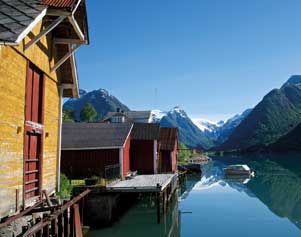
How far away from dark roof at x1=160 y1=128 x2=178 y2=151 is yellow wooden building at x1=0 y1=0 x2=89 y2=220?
111ft

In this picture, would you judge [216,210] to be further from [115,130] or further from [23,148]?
[23,148]

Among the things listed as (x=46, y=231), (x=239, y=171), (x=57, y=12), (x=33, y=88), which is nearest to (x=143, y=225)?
(x=33, y=88)

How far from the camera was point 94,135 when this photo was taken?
130 ft

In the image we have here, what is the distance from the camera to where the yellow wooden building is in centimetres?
1196

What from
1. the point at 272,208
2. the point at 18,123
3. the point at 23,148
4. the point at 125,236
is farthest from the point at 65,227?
the point at 272,208

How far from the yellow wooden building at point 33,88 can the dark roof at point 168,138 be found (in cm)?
3394

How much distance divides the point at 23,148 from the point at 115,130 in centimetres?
2627

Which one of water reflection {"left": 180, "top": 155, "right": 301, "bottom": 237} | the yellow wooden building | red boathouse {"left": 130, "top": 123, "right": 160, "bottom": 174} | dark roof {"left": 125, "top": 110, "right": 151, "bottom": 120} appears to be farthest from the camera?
dark roof {"left": 125, "top": 110, "right": 151, "bottom": 120}

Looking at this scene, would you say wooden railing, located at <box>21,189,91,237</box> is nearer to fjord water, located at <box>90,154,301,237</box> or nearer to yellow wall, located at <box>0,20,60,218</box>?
yellow wall, located at <box>0,20,60,218</box>

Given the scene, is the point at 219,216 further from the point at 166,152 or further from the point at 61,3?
the point at 61,3

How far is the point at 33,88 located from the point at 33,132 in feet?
5.17

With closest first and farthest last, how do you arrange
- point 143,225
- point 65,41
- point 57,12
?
1. point 57,12
2. point 65,41
3. point 143,225

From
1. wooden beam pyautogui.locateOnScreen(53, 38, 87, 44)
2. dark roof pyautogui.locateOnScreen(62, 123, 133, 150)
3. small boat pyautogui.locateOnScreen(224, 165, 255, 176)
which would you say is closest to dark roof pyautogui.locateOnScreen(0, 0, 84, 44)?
wooden beam pyautogui.locateOnScreen(53, 38, 87, 44)

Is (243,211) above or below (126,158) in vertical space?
below
